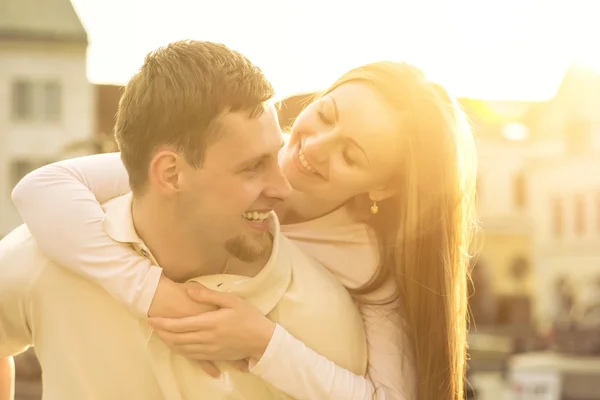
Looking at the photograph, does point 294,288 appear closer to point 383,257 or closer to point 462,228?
point 383,257

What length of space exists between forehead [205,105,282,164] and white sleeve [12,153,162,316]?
0.40 metres

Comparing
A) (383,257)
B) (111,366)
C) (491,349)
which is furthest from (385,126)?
(491,349)

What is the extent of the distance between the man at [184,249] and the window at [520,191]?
33800 millimetres

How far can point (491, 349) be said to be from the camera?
26969mm

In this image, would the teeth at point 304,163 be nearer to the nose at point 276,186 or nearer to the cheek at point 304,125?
the cheek at point 304,125

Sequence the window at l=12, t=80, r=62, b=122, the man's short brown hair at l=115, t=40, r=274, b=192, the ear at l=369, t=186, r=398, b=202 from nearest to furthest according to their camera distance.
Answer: the man's short brown hair at l=115, t=40, r=274, b=192
the ear at l=369, t=186, r=398, b=202
the window at l=12, t=80, r=62, b=122

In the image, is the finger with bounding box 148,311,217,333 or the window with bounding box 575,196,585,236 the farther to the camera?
the window with bounding box 575,196,585,236

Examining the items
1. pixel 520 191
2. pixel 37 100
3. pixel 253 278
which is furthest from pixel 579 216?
pixel 253 278

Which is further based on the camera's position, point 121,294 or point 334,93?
point 334,93

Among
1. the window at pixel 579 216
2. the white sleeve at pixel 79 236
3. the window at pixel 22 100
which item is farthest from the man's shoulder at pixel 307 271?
the window at pixel 579 216

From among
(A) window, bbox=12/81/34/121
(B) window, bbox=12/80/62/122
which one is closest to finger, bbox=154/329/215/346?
(B) window, bbox=12/80/62/122

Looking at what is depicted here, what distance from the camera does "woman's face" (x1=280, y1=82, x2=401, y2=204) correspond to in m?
3.08

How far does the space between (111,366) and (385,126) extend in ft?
3.93

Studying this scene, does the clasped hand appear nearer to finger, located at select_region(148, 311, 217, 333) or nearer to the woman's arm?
finger, located at select_region(148, 311, 217, 333)
